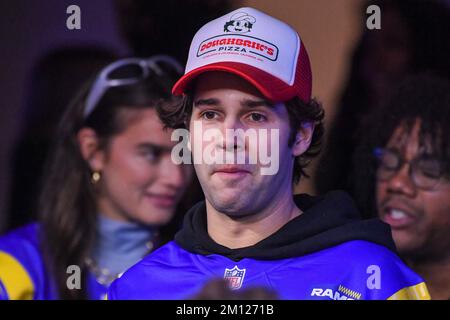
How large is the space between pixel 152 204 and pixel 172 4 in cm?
84

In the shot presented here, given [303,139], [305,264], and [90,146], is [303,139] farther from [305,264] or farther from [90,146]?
[90,146]

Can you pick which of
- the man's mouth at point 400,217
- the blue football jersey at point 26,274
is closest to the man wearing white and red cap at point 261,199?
the man's mouth at point 400,217

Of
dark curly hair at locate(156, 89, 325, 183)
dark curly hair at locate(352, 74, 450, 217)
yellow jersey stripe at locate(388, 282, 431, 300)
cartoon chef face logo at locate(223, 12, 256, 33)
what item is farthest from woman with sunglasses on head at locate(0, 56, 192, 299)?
yellow jersey stripe at locate(388, 282, 431, 300)

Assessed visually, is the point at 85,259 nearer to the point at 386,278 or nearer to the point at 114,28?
the point at 114,28

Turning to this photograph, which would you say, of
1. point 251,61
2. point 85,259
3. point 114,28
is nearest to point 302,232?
point 251,61

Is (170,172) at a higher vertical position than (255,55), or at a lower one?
lower

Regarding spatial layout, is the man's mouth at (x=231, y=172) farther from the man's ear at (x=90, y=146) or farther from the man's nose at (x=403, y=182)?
the man's ear at (x=90, y=146)

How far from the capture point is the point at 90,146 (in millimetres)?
4414

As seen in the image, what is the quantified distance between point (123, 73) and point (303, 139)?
4.49 feet

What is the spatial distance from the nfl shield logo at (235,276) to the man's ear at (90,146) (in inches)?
56.8

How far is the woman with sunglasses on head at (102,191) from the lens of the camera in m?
4.22

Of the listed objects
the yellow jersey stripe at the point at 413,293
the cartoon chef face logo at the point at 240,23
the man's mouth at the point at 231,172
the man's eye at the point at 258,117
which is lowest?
the yellow jersey stripe at the point at 413,293

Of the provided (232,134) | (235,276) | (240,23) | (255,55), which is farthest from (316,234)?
(240,23)

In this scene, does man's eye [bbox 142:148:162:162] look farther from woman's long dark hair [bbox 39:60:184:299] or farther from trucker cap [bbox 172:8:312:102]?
trucker cap [bbox 172:8:312:102]
